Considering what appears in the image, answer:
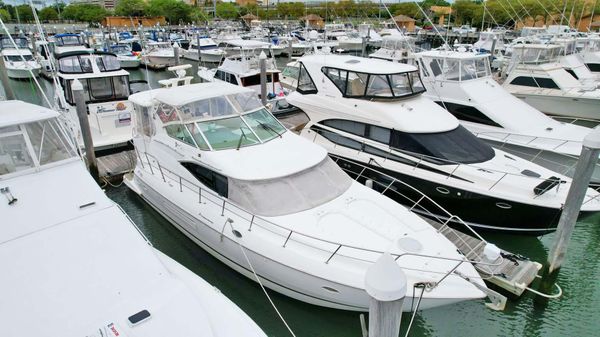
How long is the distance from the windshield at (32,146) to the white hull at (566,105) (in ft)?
52.8

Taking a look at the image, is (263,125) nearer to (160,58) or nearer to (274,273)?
(274,273)

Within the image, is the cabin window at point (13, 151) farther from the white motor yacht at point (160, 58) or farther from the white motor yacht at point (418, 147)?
the white motor yacht at point (160, 58)

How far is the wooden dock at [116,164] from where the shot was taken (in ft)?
32.1

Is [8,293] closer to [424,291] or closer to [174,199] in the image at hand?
[174,199]

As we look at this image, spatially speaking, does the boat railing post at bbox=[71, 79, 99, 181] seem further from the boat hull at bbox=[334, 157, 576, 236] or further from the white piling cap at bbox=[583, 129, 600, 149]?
the white piling cap at bbox=[583, 129, 600, 149]

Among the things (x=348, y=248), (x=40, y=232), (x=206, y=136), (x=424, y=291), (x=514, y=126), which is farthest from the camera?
(x=514, y=126)

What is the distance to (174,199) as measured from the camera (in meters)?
6.98

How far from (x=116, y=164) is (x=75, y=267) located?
22.7ft

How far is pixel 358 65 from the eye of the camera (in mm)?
9172

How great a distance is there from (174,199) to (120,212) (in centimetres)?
211

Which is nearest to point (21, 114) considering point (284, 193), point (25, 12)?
point (284, 193)

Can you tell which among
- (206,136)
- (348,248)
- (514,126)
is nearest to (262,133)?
(206,136)

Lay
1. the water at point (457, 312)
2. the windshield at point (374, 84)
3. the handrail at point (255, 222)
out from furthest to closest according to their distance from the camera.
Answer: the windshield at point (374, 84)
the water at point (457, 312)
the handrail at point (255, 222)

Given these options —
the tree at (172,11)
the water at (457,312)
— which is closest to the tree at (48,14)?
the tree at (172,11)
